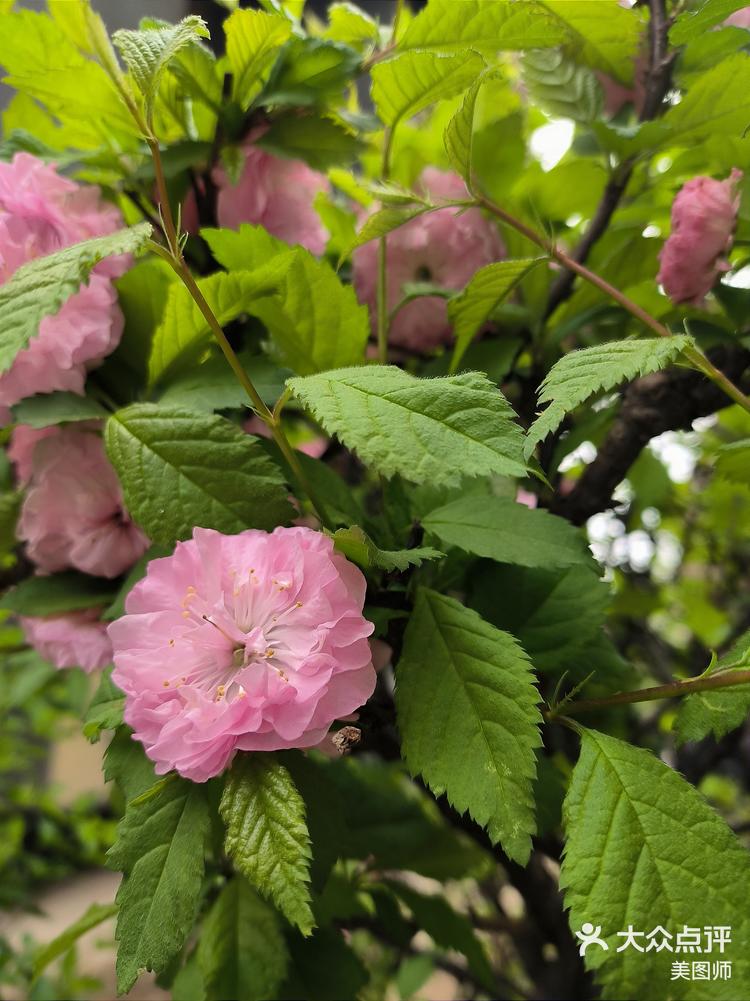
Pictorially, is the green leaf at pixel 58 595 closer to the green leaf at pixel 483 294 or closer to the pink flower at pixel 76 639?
the pink flower at pixel 76 639

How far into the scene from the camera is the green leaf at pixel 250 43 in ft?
1.26

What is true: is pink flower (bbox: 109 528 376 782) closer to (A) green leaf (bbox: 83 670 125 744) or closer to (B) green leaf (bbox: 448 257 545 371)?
(A) green leaf (bbox: 83 670 125 744)

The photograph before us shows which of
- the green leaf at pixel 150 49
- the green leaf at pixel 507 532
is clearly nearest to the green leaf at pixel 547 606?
the green leaf at pixel 507 532

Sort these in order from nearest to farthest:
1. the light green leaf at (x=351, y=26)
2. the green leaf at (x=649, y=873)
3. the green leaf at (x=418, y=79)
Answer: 1. the green leaf at (x=649, y=873)
2. the green leaf at (x=418, y=79)
3. the light green leaf at (x=351, y=26)

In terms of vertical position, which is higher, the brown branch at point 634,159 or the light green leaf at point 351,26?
the light green leaf at point 351,26

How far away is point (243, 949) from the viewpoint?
1.30 ft

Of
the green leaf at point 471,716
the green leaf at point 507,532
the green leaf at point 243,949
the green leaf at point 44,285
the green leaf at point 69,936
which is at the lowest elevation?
the green leaf at point 69,936

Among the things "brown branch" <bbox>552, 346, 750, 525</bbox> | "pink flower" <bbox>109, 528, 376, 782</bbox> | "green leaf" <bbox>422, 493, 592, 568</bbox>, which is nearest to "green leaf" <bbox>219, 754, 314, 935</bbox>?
"pink flower" <bbox>109, 528, 376, 782</bbox>

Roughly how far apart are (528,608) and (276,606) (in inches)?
5.2

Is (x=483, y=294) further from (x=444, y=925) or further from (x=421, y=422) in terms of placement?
(x=444, y=925)

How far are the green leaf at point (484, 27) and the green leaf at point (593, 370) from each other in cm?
17

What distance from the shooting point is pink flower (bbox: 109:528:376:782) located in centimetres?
28

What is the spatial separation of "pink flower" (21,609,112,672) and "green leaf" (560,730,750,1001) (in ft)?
0.82

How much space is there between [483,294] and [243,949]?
33 cm
